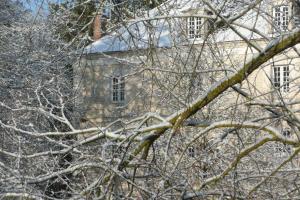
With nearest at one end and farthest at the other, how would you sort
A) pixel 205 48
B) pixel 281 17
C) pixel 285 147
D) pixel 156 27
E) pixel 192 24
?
1. pixel 281 17
2. pixel 156 27
3. pixel 205 48
4. pixel 192 24
5. pixel 285 147

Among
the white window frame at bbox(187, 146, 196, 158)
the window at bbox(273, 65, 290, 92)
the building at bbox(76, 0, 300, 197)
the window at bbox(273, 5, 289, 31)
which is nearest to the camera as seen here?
the building at bbox(76, 0, 300, 197)

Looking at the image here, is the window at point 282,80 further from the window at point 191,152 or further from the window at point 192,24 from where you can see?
the window at point 191,152

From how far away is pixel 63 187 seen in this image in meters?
5.52

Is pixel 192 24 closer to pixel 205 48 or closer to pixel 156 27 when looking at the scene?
pixel 205 48

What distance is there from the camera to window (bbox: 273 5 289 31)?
14.8 ft

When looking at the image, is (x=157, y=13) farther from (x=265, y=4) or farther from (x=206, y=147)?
(x=206, y=147)

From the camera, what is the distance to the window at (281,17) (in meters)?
4.50

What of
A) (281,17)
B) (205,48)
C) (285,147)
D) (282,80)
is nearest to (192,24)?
(205,48)

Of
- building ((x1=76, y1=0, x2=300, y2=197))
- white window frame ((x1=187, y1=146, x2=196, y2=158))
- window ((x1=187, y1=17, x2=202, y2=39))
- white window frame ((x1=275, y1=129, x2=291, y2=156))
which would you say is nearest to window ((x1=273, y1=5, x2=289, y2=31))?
building ((x1=76, y1=0, x2=300, y2=197))

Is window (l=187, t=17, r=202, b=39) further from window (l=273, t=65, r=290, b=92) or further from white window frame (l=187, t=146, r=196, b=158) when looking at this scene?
white window frame (l=187, t=146, r=196, b=158)

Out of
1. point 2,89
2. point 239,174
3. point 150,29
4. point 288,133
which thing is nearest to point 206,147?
point 239,174

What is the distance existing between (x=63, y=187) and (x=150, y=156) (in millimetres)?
947

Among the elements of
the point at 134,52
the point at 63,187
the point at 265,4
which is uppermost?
the point at 265,4

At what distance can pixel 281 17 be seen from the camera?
4.75 m
